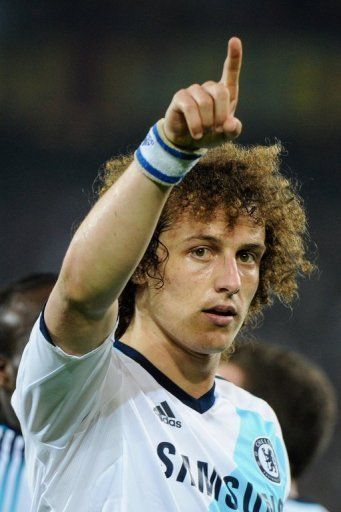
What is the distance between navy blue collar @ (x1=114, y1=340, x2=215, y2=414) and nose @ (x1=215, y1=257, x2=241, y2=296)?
28 cm

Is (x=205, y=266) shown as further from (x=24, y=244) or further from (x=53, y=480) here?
(x=24, y=244)

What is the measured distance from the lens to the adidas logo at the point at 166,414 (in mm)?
2400

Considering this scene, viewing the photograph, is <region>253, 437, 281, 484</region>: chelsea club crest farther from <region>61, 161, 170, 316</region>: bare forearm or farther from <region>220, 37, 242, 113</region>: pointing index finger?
<region>220, 37, 242, 113</region>: pointing index finger

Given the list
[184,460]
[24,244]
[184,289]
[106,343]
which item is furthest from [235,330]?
[24,244]

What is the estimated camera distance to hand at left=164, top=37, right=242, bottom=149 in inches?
71.0

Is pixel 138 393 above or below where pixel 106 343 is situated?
below

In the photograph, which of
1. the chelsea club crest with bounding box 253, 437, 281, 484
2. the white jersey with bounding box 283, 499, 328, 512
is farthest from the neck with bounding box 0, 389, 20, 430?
the chelsea club crest with bounding box 253, 437, 281, 484

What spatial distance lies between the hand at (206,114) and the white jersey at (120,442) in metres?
0.50

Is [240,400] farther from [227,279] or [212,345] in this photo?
[227,279]

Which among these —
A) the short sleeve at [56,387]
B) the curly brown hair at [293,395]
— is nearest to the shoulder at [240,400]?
the short sleeve at [56,387]

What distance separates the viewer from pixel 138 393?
239cm

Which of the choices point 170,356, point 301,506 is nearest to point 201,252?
point 170,356

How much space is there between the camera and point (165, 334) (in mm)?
2557

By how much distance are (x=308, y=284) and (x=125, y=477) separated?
512cm
